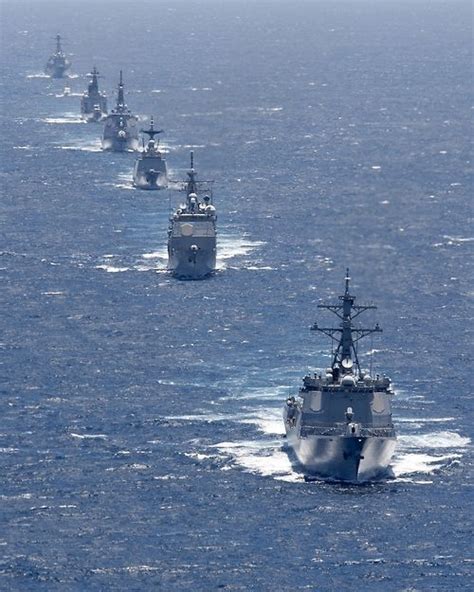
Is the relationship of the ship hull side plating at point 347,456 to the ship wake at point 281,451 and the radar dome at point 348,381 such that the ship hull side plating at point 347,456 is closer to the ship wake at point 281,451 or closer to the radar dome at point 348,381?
the ship wake at point 281,451

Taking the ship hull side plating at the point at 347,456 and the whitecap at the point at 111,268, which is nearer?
the ship hull side plating at the point at 347,456

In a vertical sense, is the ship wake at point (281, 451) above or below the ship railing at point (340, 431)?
below

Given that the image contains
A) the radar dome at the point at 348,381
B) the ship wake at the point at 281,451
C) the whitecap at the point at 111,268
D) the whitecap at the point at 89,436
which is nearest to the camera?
the ship wake at the point at 281,451

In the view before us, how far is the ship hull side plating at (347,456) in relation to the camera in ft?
411

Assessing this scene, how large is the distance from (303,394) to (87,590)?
97.7 feet

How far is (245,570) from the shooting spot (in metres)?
109

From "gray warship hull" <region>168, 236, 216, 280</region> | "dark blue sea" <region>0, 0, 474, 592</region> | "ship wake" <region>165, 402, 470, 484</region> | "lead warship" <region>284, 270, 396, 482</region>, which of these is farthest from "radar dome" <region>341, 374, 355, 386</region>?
"gray warship hull" <region>168, 236, 216, 280</region>

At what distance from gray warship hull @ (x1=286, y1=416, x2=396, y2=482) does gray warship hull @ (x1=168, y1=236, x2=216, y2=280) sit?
6444cm

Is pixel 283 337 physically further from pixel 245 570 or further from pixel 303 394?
pixel 245 570

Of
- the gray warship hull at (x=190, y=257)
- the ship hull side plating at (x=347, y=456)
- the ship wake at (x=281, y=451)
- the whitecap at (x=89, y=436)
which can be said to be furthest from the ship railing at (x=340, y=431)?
the gray warship hull at (x=190, y=257)

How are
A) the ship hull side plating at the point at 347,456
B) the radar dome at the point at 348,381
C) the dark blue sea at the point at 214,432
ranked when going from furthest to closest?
the radar dome at the point at 348,381
the ship hull side plating at the point at 347,456
the dark blue sea at the point at 214,432

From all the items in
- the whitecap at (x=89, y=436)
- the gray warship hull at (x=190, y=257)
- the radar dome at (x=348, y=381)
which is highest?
the gray warship hull at (x=190, y=257)

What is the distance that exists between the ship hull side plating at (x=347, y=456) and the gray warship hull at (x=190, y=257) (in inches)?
2545

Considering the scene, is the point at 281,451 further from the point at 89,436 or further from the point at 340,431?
the point at 89,436
